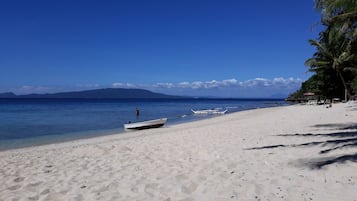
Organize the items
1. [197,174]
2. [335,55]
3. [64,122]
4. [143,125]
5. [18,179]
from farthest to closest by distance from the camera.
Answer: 1. [335,55]
2. [64,122]
3. [143,125]
4. [18,179]
5. [197,174]

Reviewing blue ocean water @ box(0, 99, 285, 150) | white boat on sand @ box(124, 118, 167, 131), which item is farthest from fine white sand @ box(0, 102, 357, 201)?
white boat on sand @ box(124, 118, 167, 131)

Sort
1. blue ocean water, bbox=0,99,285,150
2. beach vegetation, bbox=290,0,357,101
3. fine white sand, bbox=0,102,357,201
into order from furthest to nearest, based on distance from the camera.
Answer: blue ocean water, bbox=0,99,285,150
beach vegetation, bbox=290,0,357,101
fine white sand, bbox=0,102,357,201

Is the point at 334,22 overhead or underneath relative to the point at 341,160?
overhead

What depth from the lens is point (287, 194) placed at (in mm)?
4016

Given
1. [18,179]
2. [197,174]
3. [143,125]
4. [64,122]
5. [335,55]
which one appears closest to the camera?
[197,174]

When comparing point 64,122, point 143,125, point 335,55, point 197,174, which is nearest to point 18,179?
point 197,174

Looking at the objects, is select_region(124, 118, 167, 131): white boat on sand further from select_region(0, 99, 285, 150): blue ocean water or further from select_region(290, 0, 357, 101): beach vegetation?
select_region(290, 0, 357, 101): beach vegetation

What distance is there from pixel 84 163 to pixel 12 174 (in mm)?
1449

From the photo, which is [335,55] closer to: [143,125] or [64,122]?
[143,125]

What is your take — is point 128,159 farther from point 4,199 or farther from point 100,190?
point 4,199

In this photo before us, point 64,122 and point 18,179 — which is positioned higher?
point 18,179

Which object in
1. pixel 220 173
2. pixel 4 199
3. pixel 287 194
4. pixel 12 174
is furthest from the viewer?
pixel 12 174

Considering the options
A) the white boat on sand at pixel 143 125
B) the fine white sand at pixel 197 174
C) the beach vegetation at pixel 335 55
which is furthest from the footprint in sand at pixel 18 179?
the white boat on sand at pixel 143 125

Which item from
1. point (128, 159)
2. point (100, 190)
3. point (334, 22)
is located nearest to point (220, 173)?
point (100, 190)
